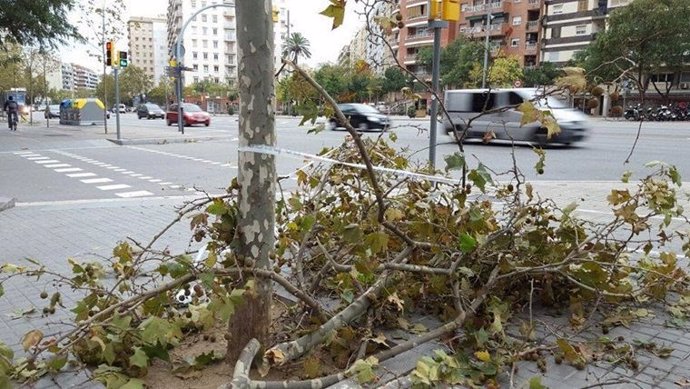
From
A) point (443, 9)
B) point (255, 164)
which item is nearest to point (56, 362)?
point (255, 164)

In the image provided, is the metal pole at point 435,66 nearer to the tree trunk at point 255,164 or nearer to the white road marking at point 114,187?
the tree trunk at point 255,164

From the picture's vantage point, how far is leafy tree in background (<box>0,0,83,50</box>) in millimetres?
20266

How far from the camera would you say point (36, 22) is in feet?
70.3

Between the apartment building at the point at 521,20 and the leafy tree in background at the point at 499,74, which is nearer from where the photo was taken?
the leafy tree in background at the point at 499,74

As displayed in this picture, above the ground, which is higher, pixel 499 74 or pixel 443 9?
pixel 443 9

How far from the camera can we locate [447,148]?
58.5 ft

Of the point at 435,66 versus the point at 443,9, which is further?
the point at 443,9

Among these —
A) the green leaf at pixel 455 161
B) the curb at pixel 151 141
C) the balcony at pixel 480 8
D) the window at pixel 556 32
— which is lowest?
the curb at pixel 151 141

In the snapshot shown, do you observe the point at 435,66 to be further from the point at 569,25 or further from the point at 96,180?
the point at 569,25

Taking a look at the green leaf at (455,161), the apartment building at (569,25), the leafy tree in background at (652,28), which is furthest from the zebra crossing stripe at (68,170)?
the apartment building at (569,25)

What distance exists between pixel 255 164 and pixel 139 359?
1088 mm

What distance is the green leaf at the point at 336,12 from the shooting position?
2463mm

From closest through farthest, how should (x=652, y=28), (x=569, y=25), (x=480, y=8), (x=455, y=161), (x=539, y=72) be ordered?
1. (x=455, y=161)
2. (x=652, y=28)
3. (x=539, y=72)
4. (x=569, y=25)
5. (x=480, y=8)

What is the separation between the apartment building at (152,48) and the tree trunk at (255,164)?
167m
